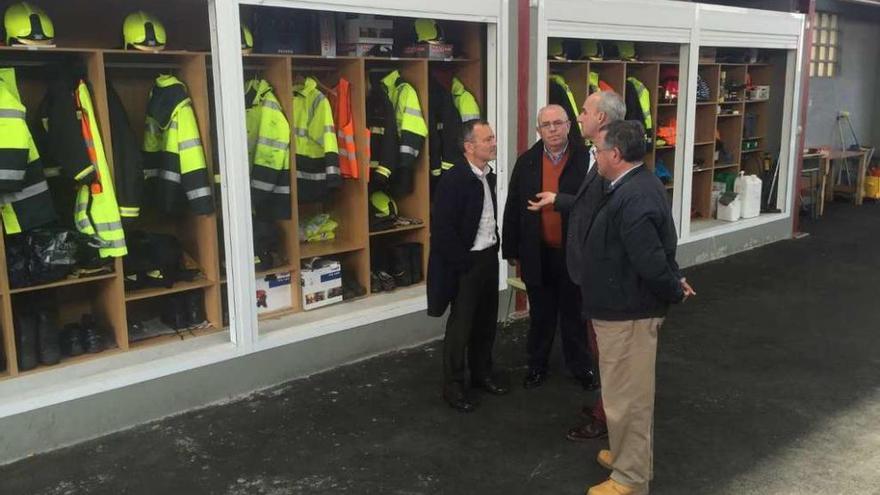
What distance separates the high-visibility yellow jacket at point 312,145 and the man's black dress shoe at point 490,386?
1.52 meters

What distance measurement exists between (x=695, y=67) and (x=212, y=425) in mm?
4875

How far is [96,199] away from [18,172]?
1.39ft

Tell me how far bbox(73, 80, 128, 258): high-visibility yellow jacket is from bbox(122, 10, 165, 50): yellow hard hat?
352 millimetres

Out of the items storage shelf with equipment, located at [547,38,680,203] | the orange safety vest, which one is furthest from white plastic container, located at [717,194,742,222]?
the orange safety vest

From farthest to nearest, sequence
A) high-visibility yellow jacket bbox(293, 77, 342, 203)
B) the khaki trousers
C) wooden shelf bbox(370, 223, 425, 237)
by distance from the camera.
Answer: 1. wooden shelf bbox(370, 223, 425, 237)
2. high-visibility yellow jacket bbox(293, 77, 342, 203)
3. the khaki trousers

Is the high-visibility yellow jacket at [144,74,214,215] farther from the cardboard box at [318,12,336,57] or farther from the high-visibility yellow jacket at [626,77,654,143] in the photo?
the high-visibility yellow jacket at [626,77,654,143]

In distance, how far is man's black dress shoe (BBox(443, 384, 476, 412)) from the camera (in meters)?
3.83

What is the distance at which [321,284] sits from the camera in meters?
4.73

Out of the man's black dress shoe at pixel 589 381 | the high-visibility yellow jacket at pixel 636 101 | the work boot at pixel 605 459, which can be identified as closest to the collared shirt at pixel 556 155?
the man's black dress shoe at pixel 589 381

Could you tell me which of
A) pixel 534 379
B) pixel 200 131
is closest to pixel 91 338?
pixel 200 131

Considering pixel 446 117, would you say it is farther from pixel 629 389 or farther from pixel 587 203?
pixel 629 389

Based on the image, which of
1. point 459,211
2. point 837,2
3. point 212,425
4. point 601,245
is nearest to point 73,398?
point 212,425

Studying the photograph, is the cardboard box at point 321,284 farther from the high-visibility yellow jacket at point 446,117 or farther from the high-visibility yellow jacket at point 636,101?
the high-visibility yellow jacket at point 636,101

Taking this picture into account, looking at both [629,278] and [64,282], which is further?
[64,282]
